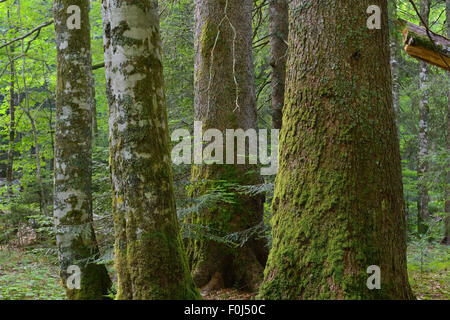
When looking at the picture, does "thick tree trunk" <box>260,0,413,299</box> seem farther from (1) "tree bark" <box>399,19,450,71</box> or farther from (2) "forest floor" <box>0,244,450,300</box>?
(2) "forest floor" <box>0,244,450,300</box>

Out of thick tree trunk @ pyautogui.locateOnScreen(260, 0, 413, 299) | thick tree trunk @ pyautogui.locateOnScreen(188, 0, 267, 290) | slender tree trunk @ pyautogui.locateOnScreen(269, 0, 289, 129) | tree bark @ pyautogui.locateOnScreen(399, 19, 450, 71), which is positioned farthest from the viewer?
slender tree trunk @ pyautogui.locateOnScreen(269, 0, 289, 129)

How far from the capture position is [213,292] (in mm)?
6004

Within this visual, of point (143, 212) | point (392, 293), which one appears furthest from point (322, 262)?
point (143, 212)

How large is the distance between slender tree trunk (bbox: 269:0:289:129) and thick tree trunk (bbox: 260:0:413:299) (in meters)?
3.85

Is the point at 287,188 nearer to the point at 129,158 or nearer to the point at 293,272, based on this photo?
the point at 293,272

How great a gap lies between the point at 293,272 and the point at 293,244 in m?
0.25

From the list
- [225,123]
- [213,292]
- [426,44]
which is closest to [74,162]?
[225,123]

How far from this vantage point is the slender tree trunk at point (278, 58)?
25.1 feet

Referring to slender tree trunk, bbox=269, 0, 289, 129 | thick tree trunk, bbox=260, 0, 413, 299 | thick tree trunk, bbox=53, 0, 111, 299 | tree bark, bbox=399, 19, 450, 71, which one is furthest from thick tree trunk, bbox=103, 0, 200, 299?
slender tree trunk, bbox=269, 0, 289, 129

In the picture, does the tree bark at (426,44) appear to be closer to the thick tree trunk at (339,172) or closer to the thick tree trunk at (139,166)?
the thick tree trunk at (339,172)

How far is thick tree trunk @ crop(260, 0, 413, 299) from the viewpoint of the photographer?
3.34 m

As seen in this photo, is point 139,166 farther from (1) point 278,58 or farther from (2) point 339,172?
(1) point 278,58

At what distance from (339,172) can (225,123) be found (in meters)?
3.51

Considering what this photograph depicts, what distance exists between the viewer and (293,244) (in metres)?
3.56
